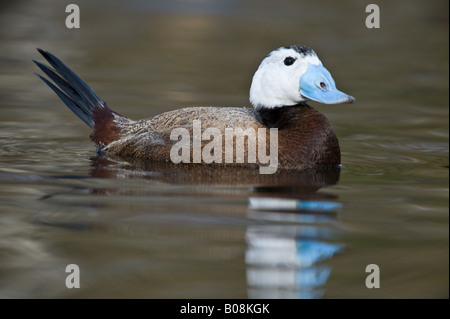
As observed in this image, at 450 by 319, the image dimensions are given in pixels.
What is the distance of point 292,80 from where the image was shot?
6.85m

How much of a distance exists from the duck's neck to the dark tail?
1.37 meters

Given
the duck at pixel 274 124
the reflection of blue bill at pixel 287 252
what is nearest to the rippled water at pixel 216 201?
the reflection of blue bill at pixel 287 252

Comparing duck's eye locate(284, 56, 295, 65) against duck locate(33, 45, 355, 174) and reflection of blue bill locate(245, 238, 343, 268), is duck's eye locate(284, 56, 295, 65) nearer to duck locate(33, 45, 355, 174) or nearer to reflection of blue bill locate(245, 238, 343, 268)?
duck locate(33, 45, 355, 174)

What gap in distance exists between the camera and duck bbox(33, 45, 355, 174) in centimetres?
662

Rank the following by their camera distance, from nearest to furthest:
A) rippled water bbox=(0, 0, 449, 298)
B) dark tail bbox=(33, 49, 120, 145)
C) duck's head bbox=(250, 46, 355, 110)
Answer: rippled water bbox=(0, 0, 449, 298), duck's head bbox=(250, 46, 355, 110), dark tail bbox=(33, 49, 120, 145)

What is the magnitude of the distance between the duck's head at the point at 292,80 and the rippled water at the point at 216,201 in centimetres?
71

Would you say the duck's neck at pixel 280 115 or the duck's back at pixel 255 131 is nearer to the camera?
the duck's back at pixel 255 131

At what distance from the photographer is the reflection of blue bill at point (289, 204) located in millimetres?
5609

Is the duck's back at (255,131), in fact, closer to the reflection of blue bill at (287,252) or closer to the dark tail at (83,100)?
the dark tail at (83,100)

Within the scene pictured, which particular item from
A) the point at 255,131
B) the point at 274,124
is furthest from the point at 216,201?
the point at 274,124

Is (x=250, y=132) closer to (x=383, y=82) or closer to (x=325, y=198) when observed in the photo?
(x=325, y=198)

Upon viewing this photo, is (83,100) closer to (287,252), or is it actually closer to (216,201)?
(216,201)

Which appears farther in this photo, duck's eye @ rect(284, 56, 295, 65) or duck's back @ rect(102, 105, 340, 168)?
duck's eye @ rect(284, 56, 295, 65)

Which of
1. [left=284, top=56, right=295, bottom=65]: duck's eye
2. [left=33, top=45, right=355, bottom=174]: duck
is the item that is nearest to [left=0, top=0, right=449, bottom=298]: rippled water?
[left=33, top=45, right=355, bottom=174]: duck
